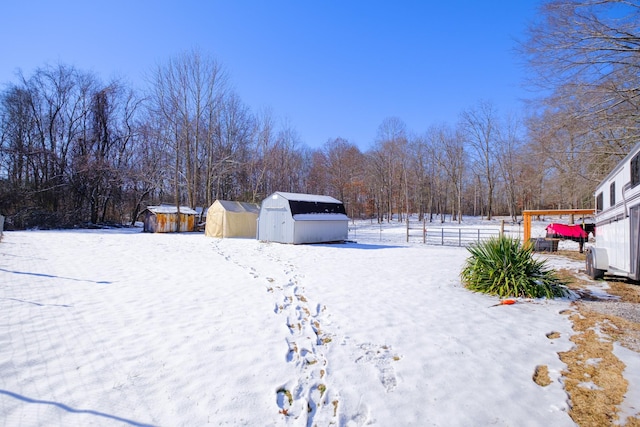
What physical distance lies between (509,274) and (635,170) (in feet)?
9.73

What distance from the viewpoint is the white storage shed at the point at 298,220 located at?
56.9ft

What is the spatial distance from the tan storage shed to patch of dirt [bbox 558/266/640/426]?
18.5 m

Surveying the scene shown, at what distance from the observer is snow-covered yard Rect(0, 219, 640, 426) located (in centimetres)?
287

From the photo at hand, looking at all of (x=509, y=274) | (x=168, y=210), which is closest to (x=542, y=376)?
(x=509, y=274)

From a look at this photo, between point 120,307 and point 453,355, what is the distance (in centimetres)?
547

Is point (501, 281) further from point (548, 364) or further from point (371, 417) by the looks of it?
point (371, 417)

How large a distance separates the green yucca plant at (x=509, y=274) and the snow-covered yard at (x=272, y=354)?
429 mm

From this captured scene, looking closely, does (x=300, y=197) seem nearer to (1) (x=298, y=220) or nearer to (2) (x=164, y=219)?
(1) (x=298, y=220)

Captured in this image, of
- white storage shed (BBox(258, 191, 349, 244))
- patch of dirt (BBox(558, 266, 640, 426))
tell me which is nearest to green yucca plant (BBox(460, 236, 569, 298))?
patch of dirt (BBox(558, 266, 640, 426))

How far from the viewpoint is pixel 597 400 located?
297 centimetres

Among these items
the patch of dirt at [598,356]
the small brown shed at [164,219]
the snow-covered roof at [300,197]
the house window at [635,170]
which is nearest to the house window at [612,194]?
the house window at [635,170]

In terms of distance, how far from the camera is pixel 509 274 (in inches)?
275

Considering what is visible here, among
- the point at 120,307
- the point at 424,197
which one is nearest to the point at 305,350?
the point at 120,307

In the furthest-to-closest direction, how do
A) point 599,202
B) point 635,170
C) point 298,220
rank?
point 298,220, point 599,202, point 635,170
